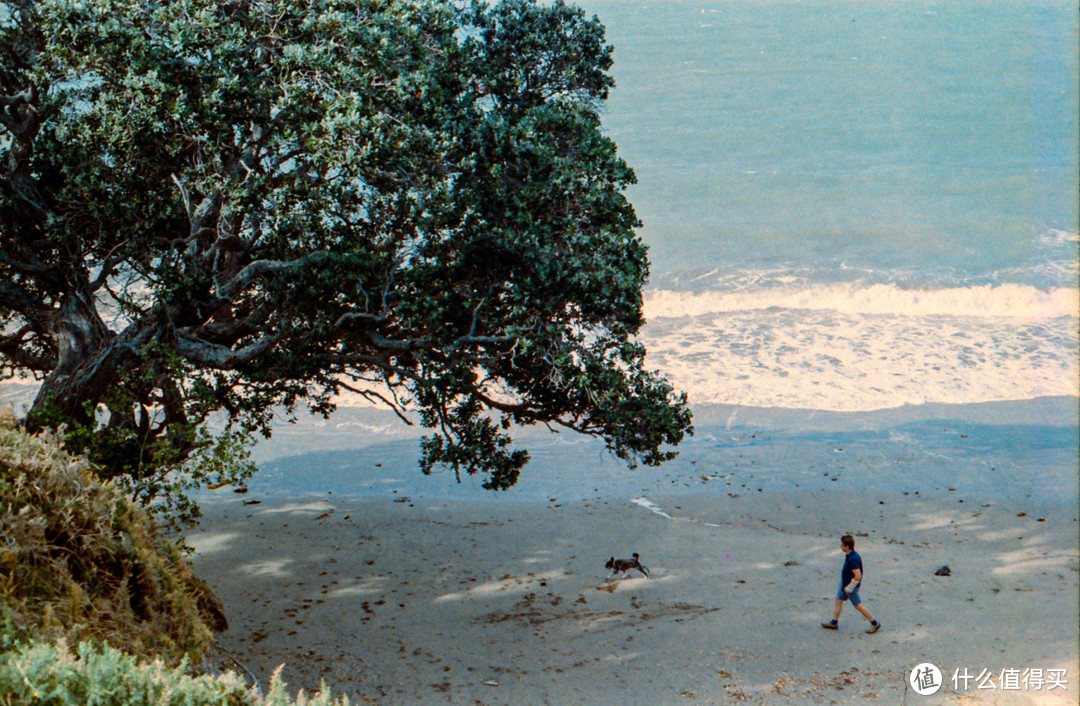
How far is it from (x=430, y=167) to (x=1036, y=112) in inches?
2467

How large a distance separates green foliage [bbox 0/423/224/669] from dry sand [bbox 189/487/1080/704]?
4.31 metres

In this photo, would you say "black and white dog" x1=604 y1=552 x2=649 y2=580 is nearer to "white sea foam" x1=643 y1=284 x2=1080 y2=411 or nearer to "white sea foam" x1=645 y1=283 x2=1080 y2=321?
"white sea foam" x1=643 y1=284 x2=1080 y2=411

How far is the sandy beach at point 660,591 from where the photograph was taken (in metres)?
10.8

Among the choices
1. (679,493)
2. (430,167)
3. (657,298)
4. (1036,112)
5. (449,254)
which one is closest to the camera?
(430,167)

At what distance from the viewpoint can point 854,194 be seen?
1918 inches

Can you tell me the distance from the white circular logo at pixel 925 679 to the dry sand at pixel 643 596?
136 mm

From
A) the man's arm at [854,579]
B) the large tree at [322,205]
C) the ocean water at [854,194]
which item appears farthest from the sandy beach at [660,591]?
the ocean water at [854,194]

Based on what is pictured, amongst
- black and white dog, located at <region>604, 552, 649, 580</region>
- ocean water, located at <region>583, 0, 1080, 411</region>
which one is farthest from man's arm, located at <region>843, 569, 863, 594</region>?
ocean water, located at <region>583, 0, 1080, 411</region>

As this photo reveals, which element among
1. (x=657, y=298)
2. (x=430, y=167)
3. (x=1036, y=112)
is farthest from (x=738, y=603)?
(x=1036, y=112)

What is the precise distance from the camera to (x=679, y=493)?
63.9 ft

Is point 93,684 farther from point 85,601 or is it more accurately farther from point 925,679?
point 925,679

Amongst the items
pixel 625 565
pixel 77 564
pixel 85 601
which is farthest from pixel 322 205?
pixel 625 565

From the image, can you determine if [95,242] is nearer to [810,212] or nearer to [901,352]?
[901,352]

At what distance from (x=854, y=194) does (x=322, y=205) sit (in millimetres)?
43216
